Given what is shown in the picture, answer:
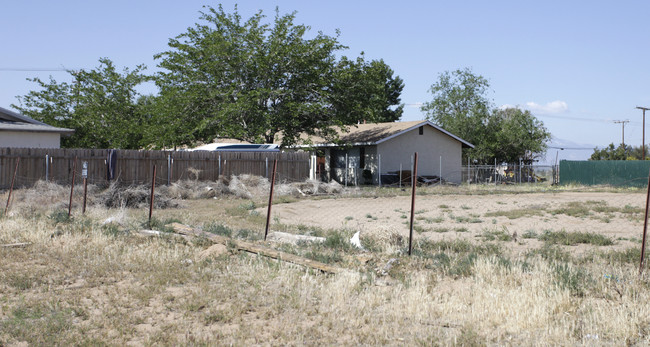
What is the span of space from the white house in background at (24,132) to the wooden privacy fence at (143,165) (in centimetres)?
329

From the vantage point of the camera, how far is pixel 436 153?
38812 millimetres

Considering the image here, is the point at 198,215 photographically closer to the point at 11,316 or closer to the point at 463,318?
the point at 11,316

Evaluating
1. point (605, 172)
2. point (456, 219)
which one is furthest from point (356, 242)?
point (605, 172)

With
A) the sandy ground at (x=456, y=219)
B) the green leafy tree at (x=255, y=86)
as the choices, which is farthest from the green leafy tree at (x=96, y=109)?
the sandy ground at (x=456, y=219)

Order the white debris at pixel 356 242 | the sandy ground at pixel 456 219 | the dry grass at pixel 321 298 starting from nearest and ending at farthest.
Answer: the dry grass at pixel 321 298 < the white debris at pixel 356 242 < the sandy ground at pixel 456 219

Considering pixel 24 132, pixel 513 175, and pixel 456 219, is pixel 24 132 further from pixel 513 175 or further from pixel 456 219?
pixel 513 175

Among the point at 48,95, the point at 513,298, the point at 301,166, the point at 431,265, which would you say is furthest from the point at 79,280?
the point at 48,95

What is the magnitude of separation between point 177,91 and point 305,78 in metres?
7.31

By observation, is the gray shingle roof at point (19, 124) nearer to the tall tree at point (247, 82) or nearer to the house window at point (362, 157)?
the tall tree at point (247, 82)

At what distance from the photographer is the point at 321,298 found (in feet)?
22.8

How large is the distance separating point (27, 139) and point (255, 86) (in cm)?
1194

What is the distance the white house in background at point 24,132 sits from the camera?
2575 cm

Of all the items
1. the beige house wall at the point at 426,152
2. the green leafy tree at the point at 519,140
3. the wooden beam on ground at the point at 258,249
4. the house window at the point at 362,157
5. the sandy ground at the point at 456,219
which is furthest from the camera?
the green leafy tree at the point at 519,140

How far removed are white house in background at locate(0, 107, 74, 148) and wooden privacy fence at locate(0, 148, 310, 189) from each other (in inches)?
129
